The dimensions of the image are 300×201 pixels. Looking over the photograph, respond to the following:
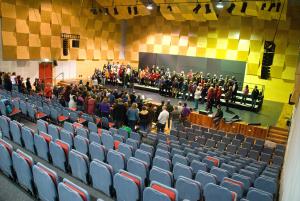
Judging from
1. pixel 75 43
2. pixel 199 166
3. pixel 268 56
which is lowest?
pixel 199 166

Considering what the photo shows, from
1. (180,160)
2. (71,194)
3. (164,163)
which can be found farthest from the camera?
→ (180,160)

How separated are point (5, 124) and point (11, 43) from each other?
10731mm

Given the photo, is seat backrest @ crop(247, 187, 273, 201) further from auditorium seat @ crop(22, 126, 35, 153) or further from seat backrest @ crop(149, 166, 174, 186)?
auditorium seat @ crop(22, 126, 35, 153)

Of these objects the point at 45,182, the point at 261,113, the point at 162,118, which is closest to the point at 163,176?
the point at 45,182

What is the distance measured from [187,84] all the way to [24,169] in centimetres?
1203

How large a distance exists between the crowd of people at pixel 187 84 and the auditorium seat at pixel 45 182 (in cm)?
1004

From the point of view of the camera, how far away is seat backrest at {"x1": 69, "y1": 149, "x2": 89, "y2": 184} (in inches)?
161

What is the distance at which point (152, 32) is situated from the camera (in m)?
20.3

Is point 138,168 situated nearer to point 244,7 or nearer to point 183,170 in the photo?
point 183,170

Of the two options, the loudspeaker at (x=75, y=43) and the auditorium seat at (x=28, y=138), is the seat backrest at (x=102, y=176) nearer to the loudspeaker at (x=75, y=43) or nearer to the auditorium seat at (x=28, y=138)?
the auditorium seat at (x=28, y=138)

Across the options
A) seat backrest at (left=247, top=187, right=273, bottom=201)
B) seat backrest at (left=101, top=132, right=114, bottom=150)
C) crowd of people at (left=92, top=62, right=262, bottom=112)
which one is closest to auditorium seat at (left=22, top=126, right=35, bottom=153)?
seat backrest at (left=101, top=132, right=114, bottom=150)

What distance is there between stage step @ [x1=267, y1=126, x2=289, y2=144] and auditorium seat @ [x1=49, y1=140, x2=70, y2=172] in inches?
352

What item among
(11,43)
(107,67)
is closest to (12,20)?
(11,43)

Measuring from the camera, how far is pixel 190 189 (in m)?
3.86
